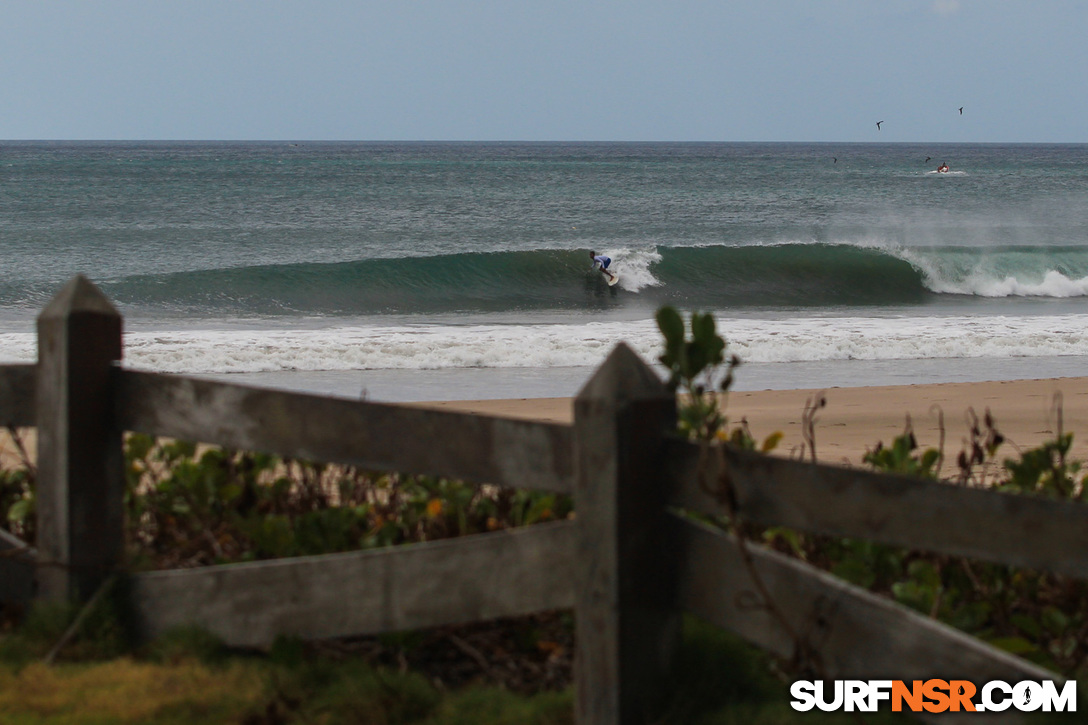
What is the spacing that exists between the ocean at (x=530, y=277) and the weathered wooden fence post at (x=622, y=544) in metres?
1.40

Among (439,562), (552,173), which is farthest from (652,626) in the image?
(552,173)

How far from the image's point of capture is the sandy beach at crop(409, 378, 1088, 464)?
7359mm

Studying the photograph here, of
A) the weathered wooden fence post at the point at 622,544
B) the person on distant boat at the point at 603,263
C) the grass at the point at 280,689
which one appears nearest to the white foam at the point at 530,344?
the person on distant boat at the point at 603,263

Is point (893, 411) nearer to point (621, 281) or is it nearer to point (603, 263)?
point (603, 263)

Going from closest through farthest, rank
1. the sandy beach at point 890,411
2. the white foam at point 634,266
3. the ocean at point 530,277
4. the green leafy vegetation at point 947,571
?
the green leafy vegetation at point 947,571 → the sandy beach at point 890,411 → the ocean at point 530,277 → the white foam at point 634,266

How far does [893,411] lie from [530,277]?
1537 cm

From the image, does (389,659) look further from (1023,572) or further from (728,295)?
(728,295)

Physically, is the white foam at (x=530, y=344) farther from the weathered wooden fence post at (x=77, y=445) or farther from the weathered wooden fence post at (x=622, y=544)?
the weathered wooden fence post at (x=622, y=544)

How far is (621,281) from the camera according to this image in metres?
23.6

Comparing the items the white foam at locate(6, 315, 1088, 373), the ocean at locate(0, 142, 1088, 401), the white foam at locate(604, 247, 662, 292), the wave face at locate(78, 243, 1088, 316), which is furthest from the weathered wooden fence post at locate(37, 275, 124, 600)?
the white foam at locate(604, 247, 662, 292)

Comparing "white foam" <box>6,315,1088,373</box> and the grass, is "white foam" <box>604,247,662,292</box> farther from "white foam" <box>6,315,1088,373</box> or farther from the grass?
the grass

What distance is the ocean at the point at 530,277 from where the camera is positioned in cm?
1202

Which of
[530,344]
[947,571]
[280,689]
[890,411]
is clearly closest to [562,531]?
[280,689]

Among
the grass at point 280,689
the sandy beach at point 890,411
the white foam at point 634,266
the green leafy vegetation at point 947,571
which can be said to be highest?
the white foam at point 634,266
